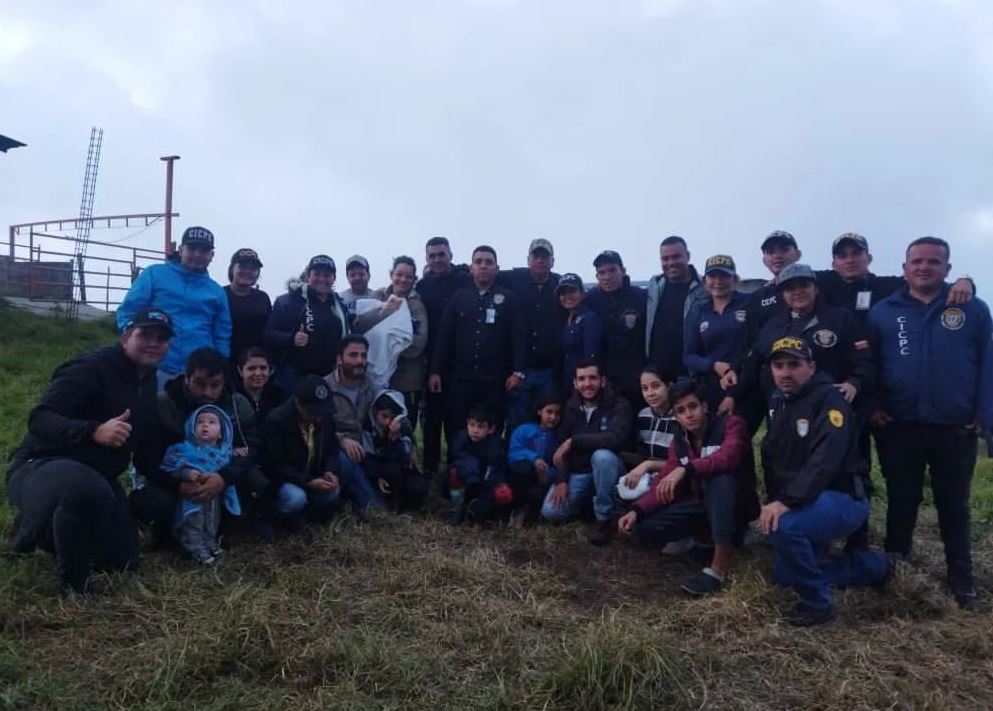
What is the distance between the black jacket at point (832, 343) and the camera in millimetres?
5062

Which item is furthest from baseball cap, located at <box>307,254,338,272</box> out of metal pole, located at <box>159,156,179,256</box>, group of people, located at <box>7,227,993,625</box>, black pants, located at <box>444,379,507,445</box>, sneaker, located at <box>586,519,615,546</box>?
metal pole, located at <box>159,156,179,256</box>

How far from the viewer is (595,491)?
6074 mm

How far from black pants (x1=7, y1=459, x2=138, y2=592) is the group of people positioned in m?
0.01

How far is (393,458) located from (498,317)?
1.42 meters

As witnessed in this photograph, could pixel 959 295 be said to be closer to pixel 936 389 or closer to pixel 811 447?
pixel 936 389

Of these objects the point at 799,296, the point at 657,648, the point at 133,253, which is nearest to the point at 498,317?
the point at 799,296

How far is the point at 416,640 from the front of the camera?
13.1 feet

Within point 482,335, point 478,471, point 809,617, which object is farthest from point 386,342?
point 809,617

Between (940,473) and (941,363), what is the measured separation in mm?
669

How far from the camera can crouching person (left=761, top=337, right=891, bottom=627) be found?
174 inches

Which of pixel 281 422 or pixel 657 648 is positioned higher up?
pixel 281 422

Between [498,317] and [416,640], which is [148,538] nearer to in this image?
[416,640]

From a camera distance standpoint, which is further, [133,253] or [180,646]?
[133,253]

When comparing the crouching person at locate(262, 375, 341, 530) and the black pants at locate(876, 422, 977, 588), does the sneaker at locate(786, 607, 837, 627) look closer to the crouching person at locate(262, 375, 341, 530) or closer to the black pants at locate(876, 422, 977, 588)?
the black pants at locate(876, 422, 977, 588)
